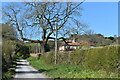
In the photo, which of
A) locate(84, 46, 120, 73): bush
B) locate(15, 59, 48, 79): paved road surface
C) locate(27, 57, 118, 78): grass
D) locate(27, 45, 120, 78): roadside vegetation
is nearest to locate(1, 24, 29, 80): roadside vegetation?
locate(15, 59, 48, 79): paved road surface

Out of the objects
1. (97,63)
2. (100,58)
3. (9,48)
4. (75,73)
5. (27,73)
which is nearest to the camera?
(100,58)

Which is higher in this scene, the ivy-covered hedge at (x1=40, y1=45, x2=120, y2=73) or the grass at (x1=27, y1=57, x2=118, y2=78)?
the ivy-covered hedge at (x1=40, y1=45, x2=120, y2=73)

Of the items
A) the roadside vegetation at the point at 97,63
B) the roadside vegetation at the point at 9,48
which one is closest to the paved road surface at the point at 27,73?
the roadside vegetation at the point at 9,48

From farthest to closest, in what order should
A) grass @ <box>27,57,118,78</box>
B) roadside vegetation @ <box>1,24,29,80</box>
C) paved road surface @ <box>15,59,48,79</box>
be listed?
Result: roadside vegetation @ <box>1,24,29,80</box> < paved road surface @ <box>15,59,48,79</box> < grass @ <box>27,57,118,78</box>

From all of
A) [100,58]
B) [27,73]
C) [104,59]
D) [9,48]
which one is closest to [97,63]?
→ [100,58]

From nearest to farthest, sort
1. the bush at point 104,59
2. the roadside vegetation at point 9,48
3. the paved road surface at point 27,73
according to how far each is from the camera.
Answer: the bush at point 104,59 < the paved road surface at point 27,73 < the roadside vegetation at point 9,48

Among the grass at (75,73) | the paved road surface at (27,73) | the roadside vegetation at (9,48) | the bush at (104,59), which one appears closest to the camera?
the bush at (104,59)

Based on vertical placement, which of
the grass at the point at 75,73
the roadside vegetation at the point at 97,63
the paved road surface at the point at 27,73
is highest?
the roadside vegetation at the point at 97,63

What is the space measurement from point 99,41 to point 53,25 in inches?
458

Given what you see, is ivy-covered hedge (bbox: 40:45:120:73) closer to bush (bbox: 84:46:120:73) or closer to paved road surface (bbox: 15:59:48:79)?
bush (bbox: 84:46:120:73)

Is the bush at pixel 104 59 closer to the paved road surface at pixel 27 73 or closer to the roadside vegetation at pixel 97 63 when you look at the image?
the roadside vegetation at pixel 97 63

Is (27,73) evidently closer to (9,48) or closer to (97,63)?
(97,63)

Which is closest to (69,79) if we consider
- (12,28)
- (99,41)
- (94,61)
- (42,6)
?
(94,61)

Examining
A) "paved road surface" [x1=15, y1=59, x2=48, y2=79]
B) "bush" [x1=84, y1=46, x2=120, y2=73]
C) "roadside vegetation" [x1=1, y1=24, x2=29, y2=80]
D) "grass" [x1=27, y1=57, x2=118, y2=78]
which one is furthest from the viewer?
"roadside vegetation" [x1=1, y1=24, x2=29, y2=80]
